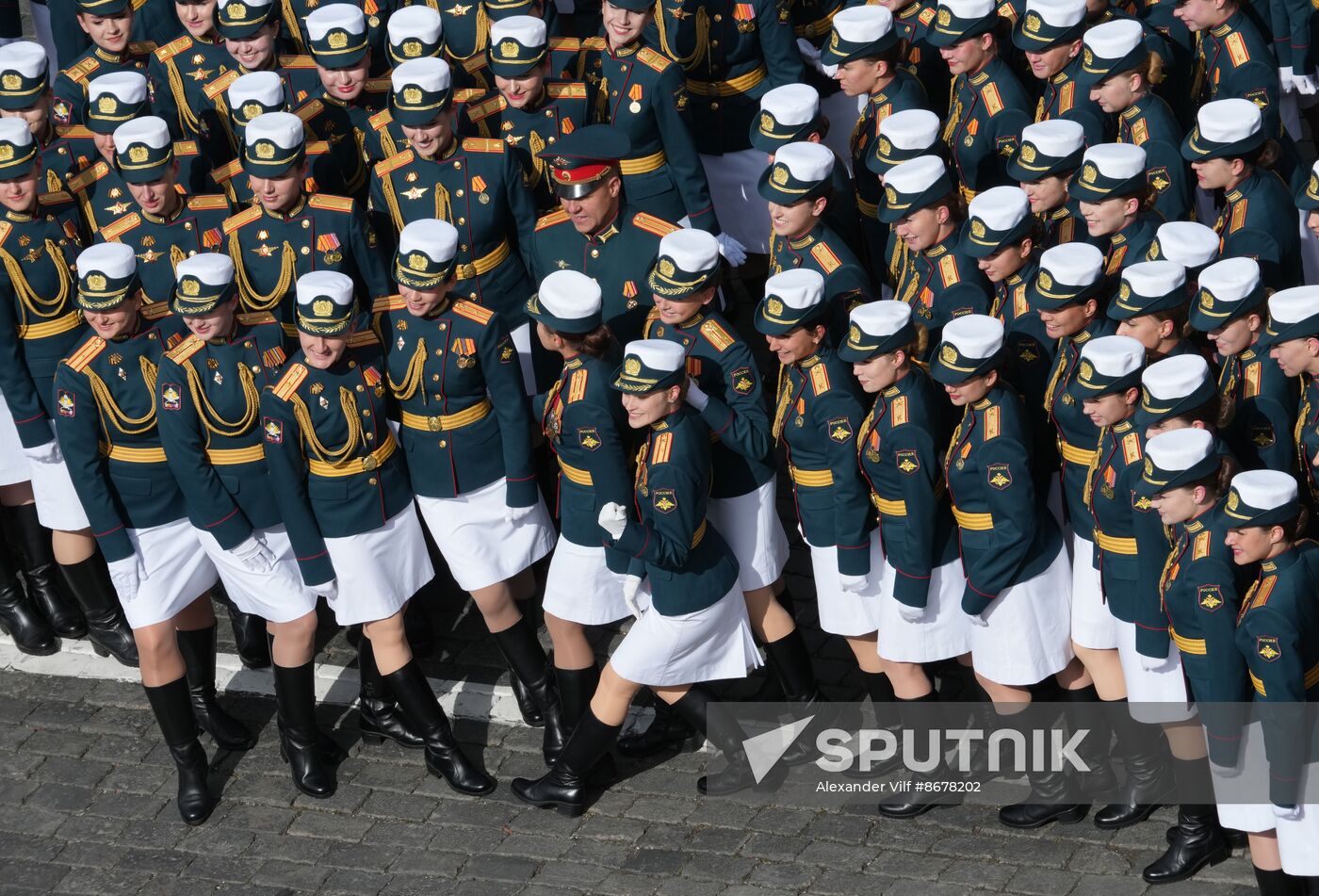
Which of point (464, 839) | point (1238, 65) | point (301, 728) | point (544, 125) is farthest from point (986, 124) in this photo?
point (301, 728)

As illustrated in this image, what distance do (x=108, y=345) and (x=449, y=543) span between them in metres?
1.71

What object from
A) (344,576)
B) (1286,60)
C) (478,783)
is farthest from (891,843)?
(1286,60)

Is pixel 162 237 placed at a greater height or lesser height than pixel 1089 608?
greater

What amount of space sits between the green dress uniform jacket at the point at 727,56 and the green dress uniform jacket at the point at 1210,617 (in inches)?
172

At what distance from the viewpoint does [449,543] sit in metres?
8.95

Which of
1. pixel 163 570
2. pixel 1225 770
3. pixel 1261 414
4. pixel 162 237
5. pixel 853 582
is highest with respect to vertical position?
pixel 162 237

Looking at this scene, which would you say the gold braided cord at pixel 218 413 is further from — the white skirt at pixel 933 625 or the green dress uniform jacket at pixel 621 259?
the white skirt at pixel 933 625

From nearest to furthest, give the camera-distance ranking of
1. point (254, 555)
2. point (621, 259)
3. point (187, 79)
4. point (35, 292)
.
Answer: point (254, 555) < point (621, 259) < point (35, 292) < point (187, 79)

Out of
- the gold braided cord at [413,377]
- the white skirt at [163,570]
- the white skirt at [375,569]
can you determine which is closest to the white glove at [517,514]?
the white skirt at [375,569]

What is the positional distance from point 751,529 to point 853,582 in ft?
1.80

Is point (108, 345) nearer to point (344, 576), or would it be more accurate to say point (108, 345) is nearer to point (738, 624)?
point (344, 576)

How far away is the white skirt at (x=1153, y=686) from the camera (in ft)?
25.4

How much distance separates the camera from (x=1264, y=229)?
8.91m

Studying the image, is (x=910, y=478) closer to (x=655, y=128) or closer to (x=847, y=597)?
(x=847, y=597)
